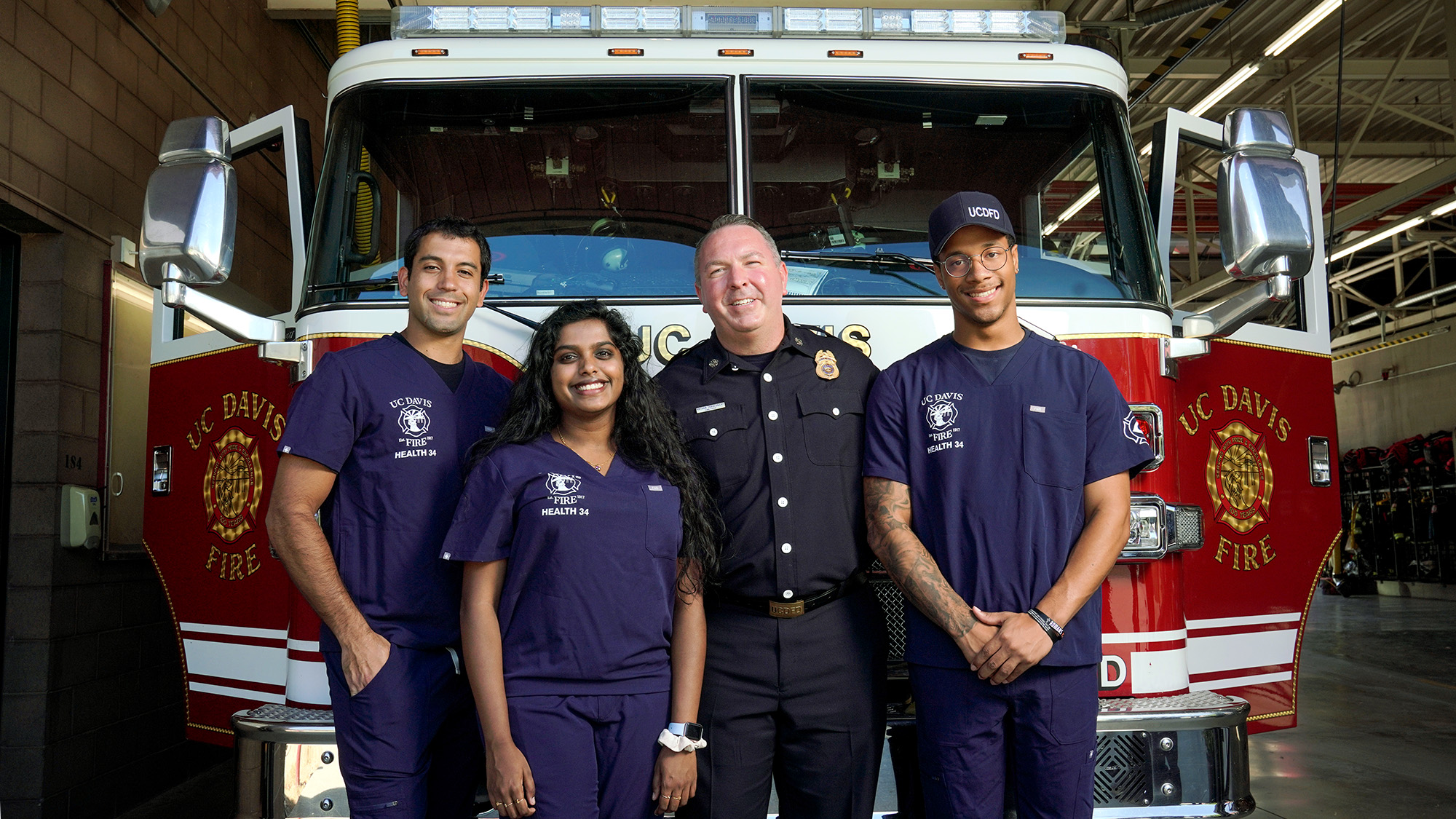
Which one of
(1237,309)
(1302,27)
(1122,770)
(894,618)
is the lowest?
(1122,770)

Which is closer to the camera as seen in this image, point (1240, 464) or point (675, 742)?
point (675, 742)

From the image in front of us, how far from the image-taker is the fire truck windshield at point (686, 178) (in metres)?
3.32

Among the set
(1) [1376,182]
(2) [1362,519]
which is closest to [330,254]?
(1) [1376,182]

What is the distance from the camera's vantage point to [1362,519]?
71.2 feet

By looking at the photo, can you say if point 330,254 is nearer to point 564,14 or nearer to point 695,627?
point 564,14

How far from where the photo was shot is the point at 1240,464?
3785mm

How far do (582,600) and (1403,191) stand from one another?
1443 cm

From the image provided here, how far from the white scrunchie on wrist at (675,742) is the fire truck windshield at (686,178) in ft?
4.44

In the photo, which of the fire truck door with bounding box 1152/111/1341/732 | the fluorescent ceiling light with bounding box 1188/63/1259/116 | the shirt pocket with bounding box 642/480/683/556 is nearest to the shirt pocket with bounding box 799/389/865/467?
the shirt pocket with bounding box 642/480/683/556

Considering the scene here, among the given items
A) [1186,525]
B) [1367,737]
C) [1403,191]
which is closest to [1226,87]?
[1403,191]

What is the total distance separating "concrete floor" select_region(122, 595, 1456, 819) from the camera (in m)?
5.83

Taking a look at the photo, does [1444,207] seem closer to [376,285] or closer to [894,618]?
[894,618]

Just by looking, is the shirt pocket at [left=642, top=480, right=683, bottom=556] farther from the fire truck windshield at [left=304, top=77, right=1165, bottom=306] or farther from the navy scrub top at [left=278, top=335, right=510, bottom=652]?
the fire truck windshield at [left=304, top=77, right=1165, bottom=306]

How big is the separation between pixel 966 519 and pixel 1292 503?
1.99 metres
